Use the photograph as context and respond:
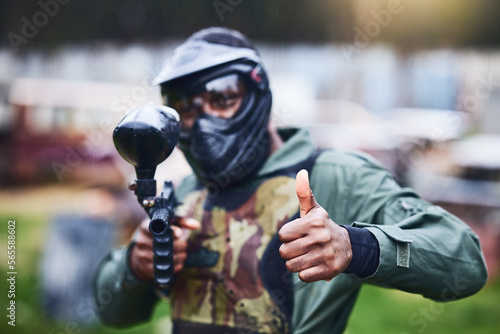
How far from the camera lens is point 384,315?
6848mm

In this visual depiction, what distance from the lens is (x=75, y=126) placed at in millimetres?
16641

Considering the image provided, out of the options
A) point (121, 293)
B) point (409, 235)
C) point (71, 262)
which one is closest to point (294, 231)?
point (409, 235)

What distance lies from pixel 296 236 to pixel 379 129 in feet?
58.2

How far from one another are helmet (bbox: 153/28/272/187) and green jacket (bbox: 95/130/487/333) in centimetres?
12

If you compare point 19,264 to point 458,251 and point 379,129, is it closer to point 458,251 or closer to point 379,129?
point 458,251

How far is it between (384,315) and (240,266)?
472cm

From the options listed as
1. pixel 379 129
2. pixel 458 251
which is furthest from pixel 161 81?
pixel 379 129

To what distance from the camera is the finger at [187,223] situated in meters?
2.70

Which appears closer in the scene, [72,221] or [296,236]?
[296,236]

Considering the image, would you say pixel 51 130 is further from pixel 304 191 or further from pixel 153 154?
pixel 304 191

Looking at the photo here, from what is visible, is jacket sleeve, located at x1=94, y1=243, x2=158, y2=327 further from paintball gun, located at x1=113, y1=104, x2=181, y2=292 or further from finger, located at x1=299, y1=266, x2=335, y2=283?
finger, located at x1=299, y1=266, x2=335, y2=283

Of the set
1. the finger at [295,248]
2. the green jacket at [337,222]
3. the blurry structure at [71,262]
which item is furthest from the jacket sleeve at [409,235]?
the blurry structure at [71,262]

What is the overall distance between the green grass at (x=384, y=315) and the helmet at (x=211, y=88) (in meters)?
3.94

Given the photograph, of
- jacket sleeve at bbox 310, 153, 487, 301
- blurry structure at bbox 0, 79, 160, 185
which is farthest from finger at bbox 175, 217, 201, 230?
blurry structure at bbox 0, 79, 160, 185
